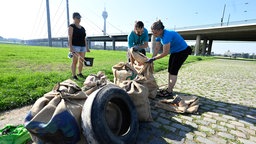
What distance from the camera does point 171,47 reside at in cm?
367

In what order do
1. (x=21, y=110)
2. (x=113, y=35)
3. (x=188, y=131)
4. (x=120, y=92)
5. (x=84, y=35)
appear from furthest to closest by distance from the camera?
(x=113, y=35), (x=84, y=35), (x=21, y=110), (x=188, y=131), (x=120, y=92)

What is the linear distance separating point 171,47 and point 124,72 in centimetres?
131

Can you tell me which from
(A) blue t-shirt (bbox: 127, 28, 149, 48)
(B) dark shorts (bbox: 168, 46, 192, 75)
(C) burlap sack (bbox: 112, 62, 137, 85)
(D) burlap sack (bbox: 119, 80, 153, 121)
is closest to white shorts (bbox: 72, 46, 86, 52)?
(A) blue t-shirt (bbox: 127, 28, 149, 48)

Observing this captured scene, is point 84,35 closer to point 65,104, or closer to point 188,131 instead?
point 65,104

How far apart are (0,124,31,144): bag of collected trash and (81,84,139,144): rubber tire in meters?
0.79

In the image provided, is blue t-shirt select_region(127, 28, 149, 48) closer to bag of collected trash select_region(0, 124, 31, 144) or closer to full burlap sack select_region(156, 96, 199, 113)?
full burlap sack select_region(156, 96, 199, 113)

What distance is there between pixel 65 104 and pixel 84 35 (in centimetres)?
356

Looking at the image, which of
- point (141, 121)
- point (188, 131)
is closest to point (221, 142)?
point (188, 131)

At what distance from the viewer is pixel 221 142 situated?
211 centimetres

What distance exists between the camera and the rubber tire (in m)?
1.60

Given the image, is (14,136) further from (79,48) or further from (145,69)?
(79,48)

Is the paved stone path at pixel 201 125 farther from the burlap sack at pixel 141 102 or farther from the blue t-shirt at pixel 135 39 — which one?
the blue t-shirt at pixel 135 39

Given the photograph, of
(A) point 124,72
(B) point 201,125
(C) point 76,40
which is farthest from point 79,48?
(B) point 201,125

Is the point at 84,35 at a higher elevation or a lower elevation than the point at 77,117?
higher
